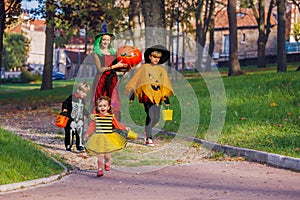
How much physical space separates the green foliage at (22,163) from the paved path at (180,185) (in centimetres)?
34

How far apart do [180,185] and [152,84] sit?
4453mm

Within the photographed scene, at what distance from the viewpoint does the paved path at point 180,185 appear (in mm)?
8344

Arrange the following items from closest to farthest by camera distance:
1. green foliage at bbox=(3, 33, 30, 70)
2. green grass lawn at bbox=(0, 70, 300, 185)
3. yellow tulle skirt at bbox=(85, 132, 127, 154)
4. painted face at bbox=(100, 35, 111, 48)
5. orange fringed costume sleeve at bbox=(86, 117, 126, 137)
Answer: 1. yellow tulle skirt at bbox=(85, 132, 127, 154)
2. orange fringed costume sleeve at bbox=(86, 117, 126, 137)
3. painted face at bbox=(100, 35, 111, 48)
4. green grass lawn at bbox=(0, 70, 300, 185)
5. green foliage at bbox=(3, 33, 30, 70)

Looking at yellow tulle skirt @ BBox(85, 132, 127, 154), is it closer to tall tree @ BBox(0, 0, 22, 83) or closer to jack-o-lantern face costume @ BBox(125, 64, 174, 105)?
jack-o-lantern face costume @ BBox(125, 64, 174, 105)

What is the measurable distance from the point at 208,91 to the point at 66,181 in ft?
41.7

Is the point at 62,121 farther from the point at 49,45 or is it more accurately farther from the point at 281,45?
the point at 49,45

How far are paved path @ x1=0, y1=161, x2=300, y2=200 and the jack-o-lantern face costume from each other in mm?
2634

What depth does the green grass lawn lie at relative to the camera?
12.7 m

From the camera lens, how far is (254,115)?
52.5 ft

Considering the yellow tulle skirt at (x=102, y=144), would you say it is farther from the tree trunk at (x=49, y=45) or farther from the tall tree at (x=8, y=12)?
the tall tree at (x=8, y=12)

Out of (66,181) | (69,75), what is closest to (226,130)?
(66,181)

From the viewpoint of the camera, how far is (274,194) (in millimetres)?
8336

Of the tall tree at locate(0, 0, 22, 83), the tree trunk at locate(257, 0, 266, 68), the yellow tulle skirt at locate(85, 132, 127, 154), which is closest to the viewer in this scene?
the yellow tulle skirt at locate(85, 132, 127, 154)

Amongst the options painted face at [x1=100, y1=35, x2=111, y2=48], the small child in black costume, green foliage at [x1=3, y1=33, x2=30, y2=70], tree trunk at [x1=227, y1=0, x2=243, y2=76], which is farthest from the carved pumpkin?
green foliage at [x1=3, y1=33, x2=30, y2=70]
